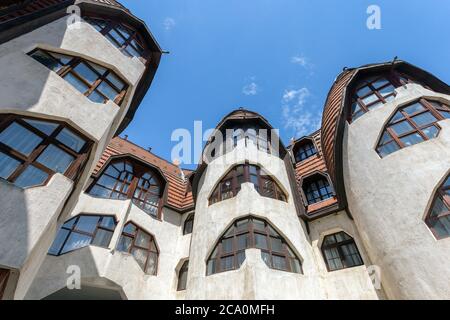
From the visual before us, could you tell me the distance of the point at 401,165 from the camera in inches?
334

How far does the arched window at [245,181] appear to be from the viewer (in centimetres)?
1179

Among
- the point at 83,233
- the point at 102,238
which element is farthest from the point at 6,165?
the point at 102,238

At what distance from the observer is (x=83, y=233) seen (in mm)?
10938

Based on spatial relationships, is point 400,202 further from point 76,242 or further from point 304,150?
point 76,242

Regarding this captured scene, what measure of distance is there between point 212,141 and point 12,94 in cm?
1071

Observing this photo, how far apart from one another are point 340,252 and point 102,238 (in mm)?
11649

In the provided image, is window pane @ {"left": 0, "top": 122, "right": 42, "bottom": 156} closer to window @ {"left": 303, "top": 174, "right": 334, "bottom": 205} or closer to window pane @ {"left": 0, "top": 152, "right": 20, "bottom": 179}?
window pane @ {"left": 0, "top": 152, "right": 20, "bottom": 179}

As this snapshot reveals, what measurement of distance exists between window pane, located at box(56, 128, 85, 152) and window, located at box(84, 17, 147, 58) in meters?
5.51

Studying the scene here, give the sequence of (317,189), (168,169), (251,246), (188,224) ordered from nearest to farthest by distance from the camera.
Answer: (251,246) → (317,189) → (188,224) → (168,169)

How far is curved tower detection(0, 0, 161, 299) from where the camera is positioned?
16.5 ft

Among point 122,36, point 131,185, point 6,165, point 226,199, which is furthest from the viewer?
point 131,185

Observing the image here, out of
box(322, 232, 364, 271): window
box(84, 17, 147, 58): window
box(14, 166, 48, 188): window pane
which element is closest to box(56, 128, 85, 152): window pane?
box(14, 166, 48, 188): window pane

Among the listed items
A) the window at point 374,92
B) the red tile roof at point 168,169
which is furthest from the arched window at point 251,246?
the window at point 374,92

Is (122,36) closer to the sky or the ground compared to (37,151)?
closer to the sky
